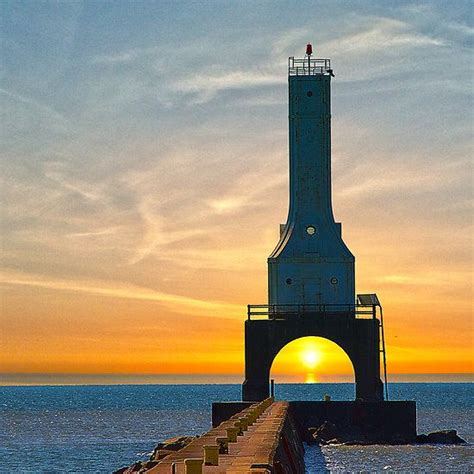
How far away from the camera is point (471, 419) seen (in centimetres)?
10662

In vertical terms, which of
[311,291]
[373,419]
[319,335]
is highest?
[311,291]

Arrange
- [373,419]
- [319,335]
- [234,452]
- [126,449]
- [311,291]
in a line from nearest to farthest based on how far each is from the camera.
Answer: [234,452] < [373,419] < [319,335] < [311,291] < [126,449]

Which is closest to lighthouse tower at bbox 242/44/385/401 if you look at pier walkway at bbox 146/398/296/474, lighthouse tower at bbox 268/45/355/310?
lighthouse tower at bbox 268/45/355/310

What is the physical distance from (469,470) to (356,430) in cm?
765

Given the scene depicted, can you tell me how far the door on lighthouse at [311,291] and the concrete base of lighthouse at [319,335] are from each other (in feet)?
6.30

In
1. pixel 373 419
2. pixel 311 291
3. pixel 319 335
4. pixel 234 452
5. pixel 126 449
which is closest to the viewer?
pixel 234 452

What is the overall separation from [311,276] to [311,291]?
0.66m

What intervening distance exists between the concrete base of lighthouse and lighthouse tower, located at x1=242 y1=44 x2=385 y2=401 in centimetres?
4

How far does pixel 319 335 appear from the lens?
5672 centimetres

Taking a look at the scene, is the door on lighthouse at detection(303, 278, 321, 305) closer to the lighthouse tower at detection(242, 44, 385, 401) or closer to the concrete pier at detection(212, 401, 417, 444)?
the lighthouse tower at detection(242, 44, 385, 401)

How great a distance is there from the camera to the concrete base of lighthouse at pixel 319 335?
5619cm

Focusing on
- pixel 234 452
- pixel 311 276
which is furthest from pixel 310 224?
pixel 234 452

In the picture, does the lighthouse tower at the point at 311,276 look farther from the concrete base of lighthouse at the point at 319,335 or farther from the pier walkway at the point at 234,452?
the pier walkway at the point at 234,452

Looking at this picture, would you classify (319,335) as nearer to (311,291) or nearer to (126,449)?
(311,291)
